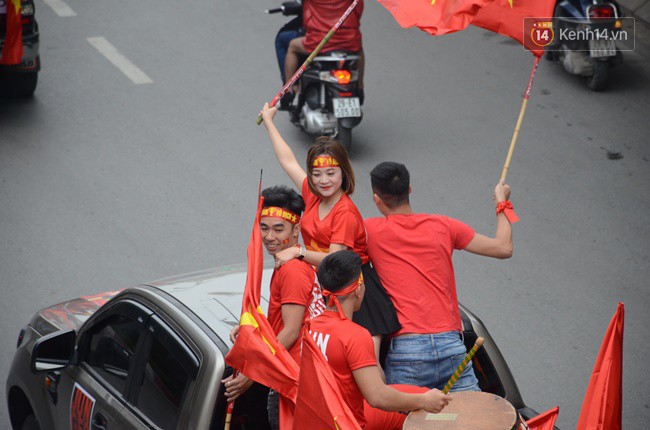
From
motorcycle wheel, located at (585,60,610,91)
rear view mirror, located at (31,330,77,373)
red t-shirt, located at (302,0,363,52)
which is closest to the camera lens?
rear view mirror, located at (31,330,77,373)

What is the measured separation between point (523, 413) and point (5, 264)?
18.5 ft

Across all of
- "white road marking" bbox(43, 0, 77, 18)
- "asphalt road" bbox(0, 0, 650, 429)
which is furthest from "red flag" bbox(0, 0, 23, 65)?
"white road marking" bbox(43, 0, 77, 18)

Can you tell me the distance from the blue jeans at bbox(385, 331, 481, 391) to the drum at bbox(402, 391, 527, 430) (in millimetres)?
642

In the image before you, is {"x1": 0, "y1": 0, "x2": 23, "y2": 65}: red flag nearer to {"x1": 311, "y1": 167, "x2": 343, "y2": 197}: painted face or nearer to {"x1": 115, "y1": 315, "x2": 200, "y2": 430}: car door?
{"x1": 311, "y1": 167, "x2": 343, "y2": 197}: painted face

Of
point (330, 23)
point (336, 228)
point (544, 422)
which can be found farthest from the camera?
point (330, 23)

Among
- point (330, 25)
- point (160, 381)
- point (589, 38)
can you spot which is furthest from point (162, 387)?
point (589, 38)

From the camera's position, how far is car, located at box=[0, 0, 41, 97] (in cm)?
1155

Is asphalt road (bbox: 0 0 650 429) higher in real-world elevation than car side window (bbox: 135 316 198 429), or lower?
lower

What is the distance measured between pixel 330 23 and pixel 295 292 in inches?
251

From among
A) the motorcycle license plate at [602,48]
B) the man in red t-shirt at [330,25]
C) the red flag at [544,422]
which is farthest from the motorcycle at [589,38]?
the red flag at [544,422]

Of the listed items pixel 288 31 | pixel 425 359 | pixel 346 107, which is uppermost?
pixel 425 359

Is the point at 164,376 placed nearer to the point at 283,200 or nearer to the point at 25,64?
the point at 283,200

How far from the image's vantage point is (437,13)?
5668 mm

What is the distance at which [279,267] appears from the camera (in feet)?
16.3
